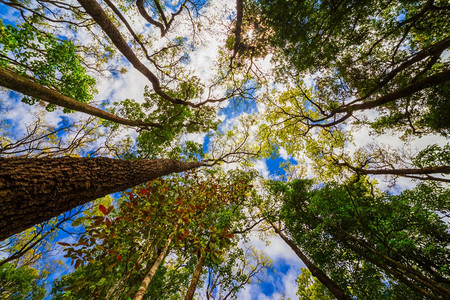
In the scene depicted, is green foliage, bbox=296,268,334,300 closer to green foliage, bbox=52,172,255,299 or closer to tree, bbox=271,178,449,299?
tree, bbox=271,178,449,299

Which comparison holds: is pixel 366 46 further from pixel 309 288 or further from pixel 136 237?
pixel 309 288

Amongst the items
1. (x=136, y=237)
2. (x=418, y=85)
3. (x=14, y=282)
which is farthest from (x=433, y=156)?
(x=14, y=282)

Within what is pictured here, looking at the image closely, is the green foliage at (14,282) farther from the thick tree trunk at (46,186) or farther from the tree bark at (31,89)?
the thick tree trunk at (46,186)

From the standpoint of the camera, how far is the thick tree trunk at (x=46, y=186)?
4.61 feet

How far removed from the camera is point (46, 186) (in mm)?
1683

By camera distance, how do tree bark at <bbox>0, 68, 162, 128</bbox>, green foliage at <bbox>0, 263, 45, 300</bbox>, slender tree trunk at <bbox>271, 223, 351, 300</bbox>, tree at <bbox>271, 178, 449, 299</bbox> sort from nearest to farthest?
→ tree bark at <bbox>0, 68, 162, 128</bbox> < tree at <bbox>271, 178, 449, 299</bbox> < slender tree trunk at <bbox>271, 223, 351, 300</bbox> < green foliage at <bbox>0, 263, 45, 300</bbox>

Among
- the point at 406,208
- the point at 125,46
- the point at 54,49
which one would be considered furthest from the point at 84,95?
the point at 406,208

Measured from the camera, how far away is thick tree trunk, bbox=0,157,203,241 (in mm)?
1405

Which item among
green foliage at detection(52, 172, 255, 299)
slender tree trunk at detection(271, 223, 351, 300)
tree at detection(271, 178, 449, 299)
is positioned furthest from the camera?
slender tree trunk at detection(271, 223, 351, 300)

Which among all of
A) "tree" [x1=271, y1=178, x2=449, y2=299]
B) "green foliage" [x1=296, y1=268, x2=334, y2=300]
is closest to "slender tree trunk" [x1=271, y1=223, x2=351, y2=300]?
"tree" [x1=271, y1=178, x2=449, y2=299]

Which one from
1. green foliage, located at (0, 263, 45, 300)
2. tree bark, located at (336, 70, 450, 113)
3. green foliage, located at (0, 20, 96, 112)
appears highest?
green foliage, located at (0, 20, 96, 112)

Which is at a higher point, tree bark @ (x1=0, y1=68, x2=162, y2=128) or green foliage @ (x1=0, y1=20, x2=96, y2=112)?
green foliage @ (x1=0, y1=20, x2=96, y2=112)

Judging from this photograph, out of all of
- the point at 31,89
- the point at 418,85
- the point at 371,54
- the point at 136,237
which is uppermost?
the point at 371,54

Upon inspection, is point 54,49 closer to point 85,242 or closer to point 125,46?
point 125,46
